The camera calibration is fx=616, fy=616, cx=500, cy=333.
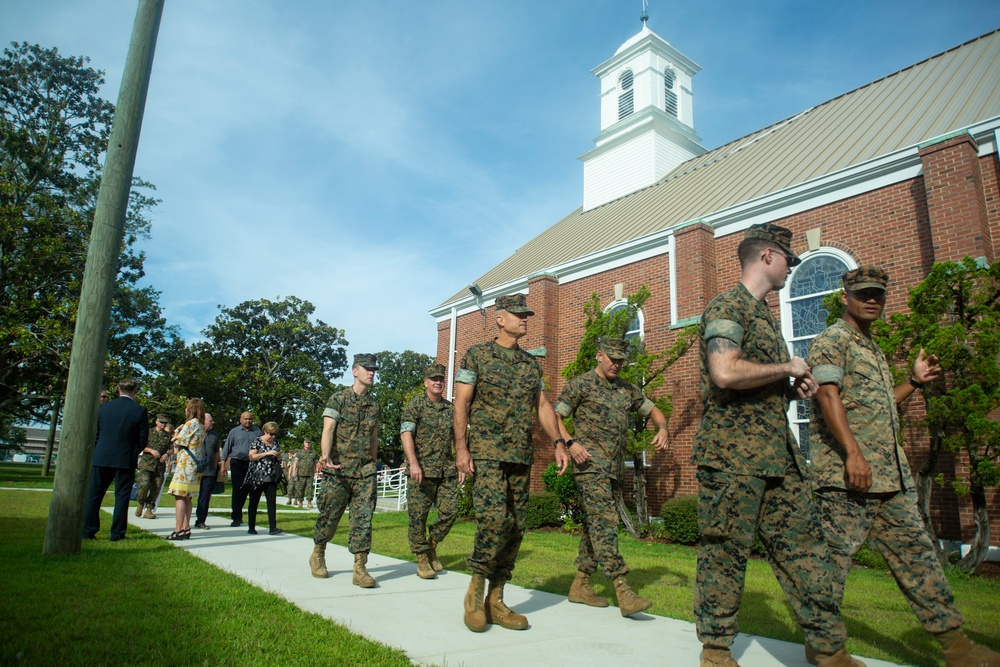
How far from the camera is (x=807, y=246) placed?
41.1 feet

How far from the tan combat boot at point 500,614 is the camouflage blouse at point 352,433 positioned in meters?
2.24

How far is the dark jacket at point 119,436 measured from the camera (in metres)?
7.50

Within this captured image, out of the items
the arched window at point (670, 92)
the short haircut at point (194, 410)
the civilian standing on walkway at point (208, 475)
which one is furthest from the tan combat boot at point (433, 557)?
the arched window at point (670, 92)

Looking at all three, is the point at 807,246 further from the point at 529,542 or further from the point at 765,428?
the point at 765,428

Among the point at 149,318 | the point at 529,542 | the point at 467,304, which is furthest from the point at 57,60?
the point at 529,542

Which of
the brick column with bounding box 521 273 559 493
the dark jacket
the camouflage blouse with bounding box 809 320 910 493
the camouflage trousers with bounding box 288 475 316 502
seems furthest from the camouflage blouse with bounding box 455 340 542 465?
the camouflage trousers with bounding box 288 475 316 502

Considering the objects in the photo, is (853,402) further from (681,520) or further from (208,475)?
(208,475)

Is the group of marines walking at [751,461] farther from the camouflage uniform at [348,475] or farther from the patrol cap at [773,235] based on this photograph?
the camouflage uniform at [348,475]

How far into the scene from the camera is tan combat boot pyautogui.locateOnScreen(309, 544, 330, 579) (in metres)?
5.94

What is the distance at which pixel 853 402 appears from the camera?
381 centimetres

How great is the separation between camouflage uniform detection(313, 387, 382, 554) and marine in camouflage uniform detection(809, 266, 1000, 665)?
4.00 m

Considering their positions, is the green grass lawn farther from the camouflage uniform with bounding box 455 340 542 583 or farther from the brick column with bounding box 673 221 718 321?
the brick column with bounding box 673 221 718 321

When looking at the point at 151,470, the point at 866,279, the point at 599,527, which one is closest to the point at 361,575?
the point at 599,527

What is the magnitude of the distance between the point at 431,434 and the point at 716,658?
14.7ft
